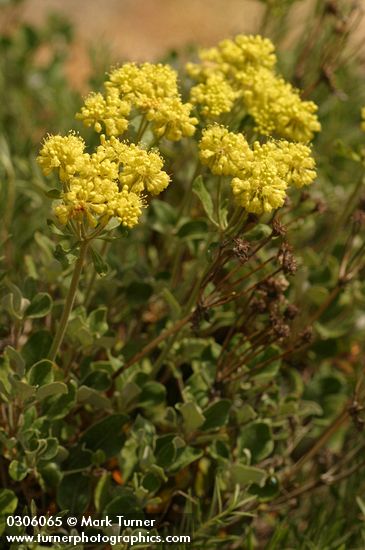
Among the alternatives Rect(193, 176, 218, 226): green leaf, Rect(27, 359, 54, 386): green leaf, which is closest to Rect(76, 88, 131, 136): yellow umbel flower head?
Rect(193, 176, 218, 226): green leaf

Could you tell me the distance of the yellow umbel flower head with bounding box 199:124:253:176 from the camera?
1802 mm

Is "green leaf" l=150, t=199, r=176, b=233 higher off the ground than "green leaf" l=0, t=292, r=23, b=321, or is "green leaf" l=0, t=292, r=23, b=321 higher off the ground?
"green leaf" l=150, t=199, r=176, b=233

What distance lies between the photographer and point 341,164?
11.0ft

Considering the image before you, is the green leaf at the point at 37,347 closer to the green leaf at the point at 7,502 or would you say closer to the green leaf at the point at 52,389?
the green leaf at the point at 52,389

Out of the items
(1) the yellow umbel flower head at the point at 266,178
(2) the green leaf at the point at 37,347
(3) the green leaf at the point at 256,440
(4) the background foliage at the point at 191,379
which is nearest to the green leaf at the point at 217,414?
(4) the background foliage at the point at 191,379

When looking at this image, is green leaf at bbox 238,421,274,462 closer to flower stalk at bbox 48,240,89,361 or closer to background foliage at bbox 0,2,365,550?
background foliage at bbox 0,2,365,550

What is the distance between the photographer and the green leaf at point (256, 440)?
6.95ft

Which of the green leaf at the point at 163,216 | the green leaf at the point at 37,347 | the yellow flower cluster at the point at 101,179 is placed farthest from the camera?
the green leaf at the point at 163,216

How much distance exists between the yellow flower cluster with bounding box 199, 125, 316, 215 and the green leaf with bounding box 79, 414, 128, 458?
71 cm

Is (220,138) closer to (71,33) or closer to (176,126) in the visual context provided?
(176,126)

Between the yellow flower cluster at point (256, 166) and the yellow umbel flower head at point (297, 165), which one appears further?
the yellow umbel flower head at point (297, 165)

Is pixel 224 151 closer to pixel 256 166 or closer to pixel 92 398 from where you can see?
pixel 256 166

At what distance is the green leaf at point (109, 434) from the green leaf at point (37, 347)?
0.80 ft

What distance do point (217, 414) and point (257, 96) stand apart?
0.89 metres
